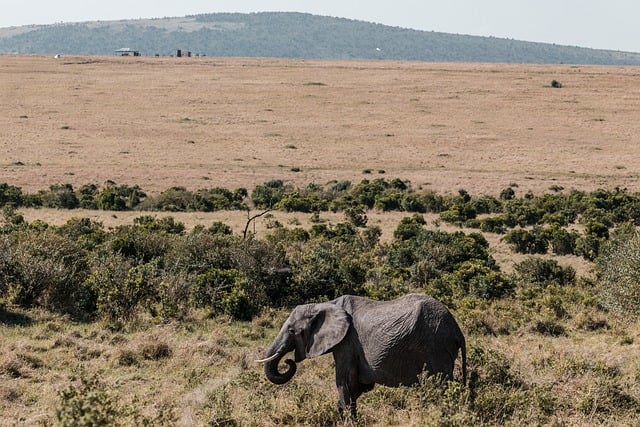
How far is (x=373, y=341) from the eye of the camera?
9281mm

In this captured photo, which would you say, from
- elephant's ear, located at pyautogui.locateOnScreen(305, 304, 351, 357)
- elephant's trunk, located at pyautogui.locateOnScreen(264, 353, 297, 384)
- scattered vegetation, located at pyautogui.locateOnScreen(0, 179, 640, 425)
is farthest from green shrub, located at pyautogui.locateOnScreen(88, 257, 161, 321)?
elephant's ear, located at pyautogui.locateOnScreen(305, 304, 351, 357)

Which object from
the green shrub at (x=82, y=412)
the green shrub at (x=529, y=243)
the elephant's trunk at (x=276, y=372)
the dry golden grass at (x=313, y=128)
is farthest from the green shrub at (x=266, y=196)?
the green shrub at (x=82, y=412)

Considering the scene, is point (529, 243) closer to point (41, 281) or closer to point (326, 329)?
point (41, 281)

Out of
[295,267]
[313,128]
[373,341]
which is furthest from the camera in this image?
[313,128]

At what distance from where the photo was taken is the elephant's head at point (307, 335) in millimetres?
9406

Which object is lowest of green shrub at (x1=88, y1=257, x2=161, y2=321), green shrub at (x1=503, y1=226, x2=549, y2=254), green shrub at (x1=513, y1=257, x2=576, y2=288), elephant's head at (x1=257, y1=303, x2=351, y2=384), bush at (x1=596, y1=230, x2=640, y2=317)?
green shrub at (x1=503, y1=226, x2=549, y2=254)

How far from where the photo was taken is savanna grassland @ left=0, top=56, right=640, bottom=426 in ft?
33.0

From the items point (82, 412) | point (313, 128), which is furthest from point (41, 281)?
point (313, 128)

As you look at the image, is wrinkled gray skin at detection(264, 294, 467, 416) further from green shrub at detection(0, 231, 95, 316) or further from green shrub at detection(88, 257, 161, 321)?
green shrub at detection(0, 231, 95, 316)

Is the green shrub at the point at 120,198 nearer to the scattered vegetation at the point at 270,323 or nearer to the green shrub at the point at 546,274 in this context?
the scattered vegetation at the point at 270,323

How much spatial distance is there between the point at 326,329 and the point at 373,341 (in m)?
0.61

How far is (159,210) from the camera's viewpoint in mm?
35594

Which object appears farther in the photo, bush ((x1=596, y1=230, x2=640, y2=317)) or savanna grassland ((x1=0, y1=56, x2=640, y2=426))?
bush ((x1=596, y1=230, x2=640, y2=317))

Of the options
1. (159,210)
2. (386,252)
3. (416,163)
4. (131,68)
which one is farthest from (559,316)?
(131,68)
